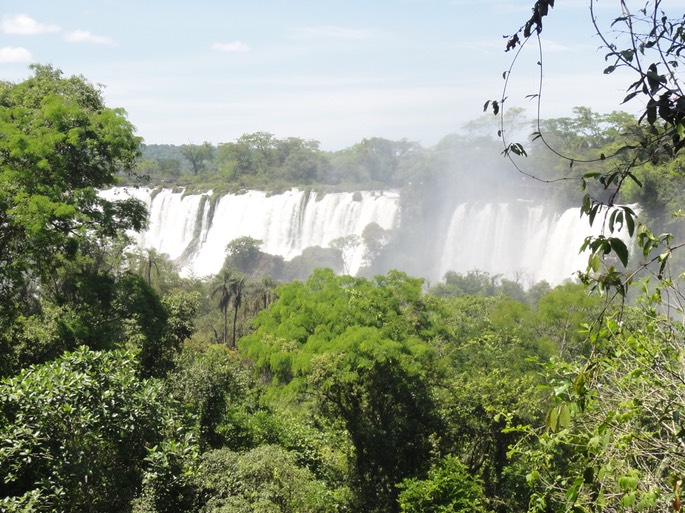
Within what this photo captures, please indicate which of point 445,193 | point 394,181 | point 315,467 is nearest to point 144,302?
point 315,467

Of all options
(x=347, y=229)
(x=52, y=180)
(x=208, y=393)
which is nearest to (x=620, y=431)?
(x=208, y=393)

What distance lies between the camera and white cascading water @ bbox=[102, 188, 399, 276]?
45656mm

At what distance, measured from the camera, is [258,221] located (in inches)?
1914

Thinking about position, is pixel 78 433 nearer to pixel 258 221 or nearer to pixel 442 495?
pixel 442 495

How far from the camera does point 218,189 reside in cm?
5125

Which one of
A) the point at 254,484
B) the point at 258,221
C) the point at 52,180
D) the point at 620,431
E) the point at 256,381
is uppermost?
the point at 52,180

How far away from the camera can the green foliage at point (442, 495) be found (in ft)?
27.9

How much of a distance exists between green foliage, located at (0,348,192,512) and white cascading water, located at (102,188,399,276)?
36484 millimetres

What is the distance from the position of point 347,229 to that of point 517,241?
11813 millimetres

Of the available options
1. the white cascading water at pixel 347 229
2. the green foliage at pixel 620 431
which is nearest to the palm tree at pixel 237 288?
the white cascading water at pixel 347 229

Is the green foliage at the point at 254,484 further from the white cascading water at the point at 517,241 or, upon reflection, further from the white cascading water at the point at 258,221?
the white cascading water at the point at 258,221

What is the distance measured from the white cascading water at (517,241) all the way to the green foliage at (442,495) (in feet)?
87.0

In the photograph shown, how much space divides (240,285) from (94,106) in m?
15.8

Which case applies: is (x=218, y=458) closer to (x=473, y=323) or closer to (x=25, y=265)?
(x=25, y=265)
